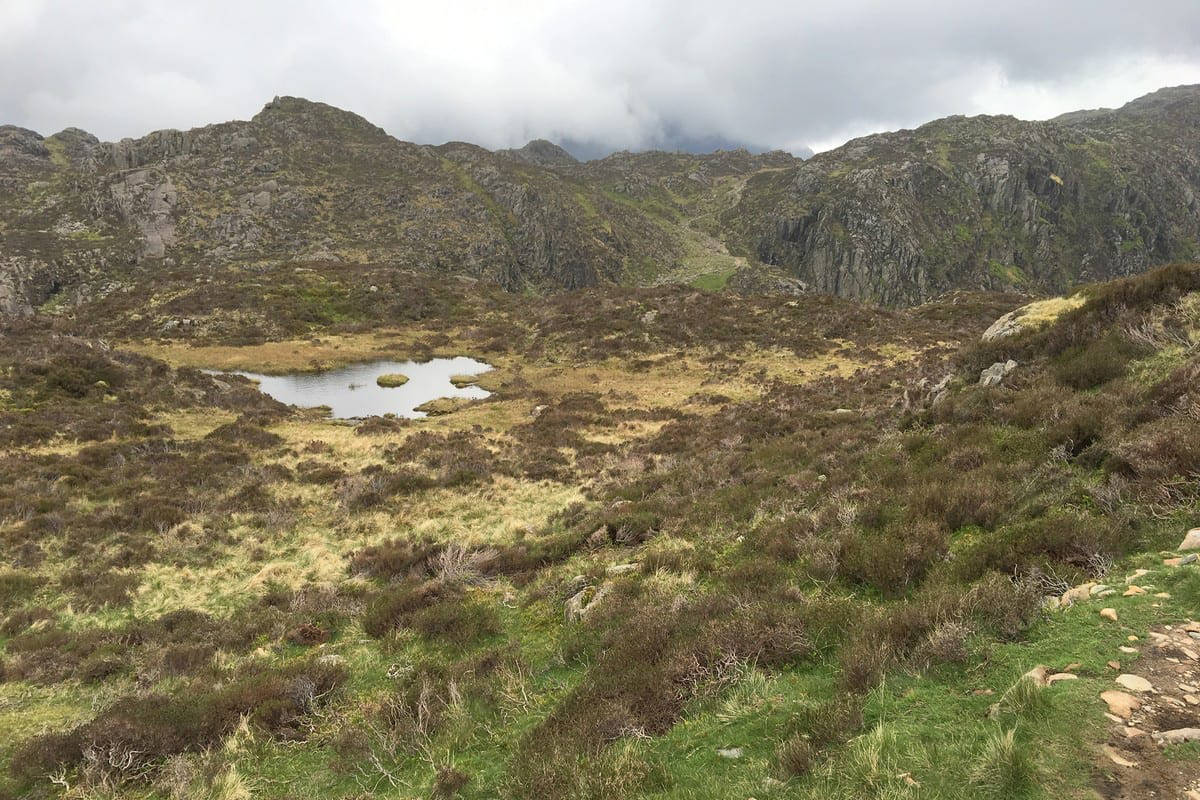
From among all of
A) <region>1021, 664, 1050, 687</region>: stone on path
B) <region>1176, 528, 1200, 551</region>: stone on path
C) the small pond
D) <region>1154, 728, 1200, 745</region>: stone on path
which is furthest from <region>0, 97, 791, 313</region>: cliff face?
<region>1176, 528, 1200, 551</region>: stone on path

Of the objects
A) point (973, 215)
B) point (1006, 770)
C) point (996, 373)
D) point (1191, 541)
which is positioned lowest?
point (1006, 770)

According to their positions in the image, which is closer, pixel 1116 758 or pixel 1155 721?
pixel 1116 758

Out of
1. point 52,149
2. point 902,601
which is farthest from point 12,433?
point 52,149

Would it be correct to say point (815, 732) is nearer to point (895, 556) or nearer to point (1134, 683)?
point (1134, 683)

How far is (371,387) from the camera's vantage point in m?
44.6

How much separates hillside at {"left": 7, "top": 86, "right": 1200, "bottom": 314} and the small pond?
41430 millimetres

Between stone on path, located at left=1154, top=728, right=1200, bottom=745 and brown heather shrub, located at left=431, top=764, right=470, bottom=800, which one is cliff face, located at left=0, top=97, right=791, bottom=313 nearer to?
brown heather shrub, located at left=431, top=764, right=470, bottom=800

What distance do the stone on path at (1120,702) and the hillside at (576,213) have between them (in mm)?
90633

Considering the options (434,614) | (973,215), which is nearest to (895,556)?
(434,614)

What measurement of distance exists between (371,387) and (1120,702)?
4595 centimetres

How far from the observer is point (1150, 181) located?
165 m

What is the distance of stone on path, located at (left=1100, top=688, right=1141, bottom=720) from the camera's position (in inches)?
153

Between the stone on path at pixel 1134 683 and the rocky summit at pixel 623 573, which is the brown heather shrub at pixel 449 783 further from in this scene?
the stone on path at pixel 1134 683

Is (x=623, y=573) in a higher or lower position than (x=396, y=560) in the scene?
higher
